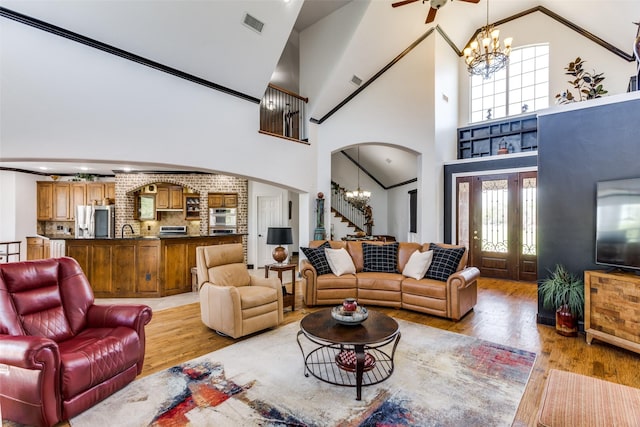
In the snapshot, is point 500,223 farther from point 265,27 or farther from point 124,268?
point 124,268

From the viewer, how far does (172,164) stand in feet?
14.7

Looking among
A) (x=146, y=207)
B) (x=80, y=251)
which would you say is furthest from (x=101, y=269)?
(x=146, y=207)

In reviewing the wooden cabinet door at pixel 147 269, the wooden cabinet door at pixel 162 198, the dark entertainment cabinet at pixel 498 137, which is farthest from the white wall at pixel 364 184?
the wooden cabinet door at pixel 147 269

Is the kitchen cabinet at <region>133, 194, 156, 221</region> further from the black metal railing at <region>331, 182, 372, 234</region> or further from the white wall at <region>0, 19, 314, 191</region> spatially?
the black metal railing at <region>331, 182, 372, 234</region>

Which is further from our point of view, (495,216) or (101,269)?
(495,216)

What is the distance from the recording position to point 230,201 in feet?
28.0

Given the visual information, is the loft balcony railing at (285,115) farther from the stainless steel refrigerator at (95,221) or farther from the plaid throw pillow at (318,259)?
the stainless steel refrigerator at (95,221)

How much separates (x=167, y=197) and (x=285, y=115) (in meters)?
4.40

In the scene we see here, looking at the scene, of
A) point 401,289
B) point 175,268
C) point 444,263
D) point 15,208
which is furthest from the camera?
point 15,208

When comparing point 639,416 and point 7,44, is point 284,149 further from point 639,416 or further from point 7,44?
point 639,416

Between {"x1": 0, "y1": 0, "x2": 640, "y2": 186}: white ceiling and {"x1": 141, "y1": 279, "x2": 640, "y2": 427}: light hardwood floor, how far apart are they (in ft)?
7.78

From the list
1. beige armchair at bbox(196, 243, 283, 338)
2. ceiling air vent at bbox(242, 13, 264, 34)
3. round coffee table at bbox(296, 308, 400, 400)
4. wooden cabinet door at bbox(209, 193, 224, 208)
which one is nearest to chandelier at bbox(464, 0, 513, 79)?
ceiling air vent at bbox(242, 13, 264, 34)

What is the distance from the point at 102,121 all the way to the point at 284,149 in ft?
10.0

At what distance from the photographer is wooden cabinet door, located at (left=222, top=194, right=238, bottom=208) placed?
852 centimetres
